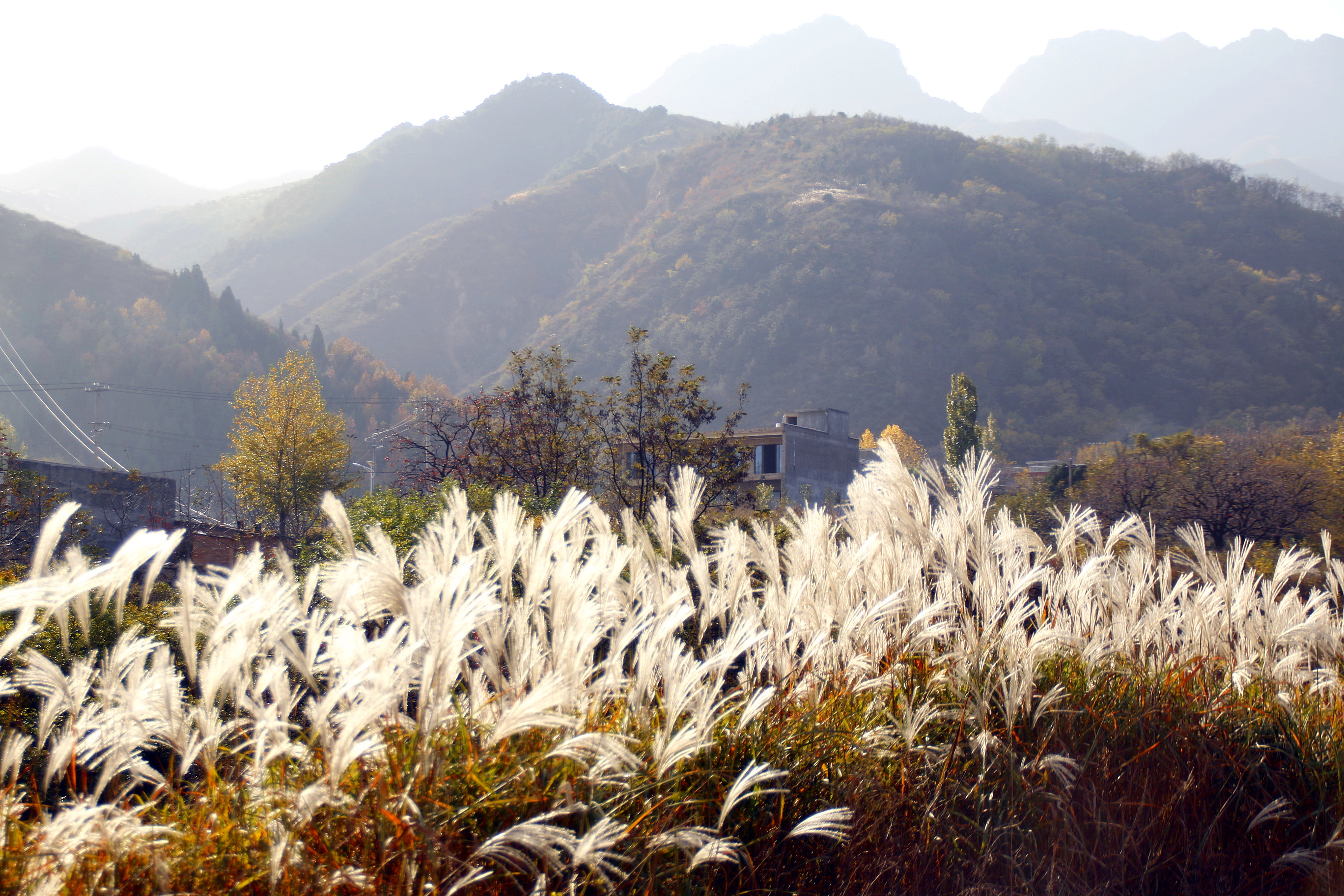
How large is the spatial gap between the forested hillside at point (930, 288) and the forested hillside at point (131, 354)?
75.8 ft

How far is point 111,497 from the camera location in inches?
834

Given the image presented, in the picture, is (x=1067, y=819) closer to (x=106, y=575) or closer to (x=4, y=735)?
(x=106, y=575)

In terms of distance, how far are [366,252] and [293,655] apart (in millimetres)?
159579

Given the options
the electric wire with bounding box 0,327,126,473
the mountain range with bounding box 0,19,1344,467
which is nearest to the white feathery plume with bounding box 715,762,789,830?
the mountain range with bounding box 0,19,1344,467

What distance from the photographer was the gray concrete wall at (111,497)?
771 inches

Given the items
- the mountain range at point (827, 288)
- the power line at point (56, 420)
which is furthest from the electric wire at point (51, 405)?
the mountain range at point (827, 288)

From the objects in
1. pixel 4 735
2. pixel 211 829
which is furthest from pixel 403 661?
pixel 4 735

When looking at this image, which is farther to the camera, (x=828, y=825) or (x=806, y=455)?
(x=806, y=455)

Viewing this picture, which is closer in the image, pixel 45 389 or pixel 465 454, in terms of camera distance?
pixel 465 454

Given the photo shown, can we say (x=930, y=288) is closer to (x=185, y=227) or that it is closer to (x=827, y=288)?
(x=827, y=288)

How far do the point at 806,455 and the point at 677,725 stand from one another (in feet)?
136

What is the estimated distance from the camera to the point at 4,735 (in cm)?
288

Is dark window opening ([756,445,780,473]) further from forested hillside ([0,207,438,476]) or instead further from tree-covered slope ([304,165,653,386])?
tree-covered slope ([304,165,653,386])

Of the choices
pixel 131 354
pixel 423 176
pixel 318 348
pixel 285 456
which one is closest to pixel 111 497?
pixel 285 456
